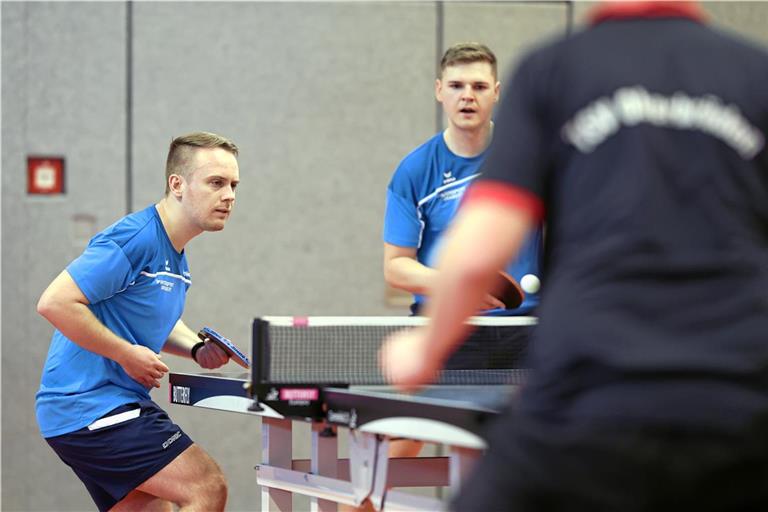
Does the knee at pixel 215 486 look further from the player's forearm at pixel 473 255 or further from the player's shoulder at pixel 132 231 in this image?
the player's forearm at pixel 473 255

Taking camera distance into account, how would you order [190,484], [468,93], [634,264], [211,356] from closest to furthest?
[634,264] → [190,484] → [211,356] → [468,93]

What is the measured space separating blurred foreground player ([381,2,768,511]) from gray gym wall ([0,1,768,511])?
4.89 metres

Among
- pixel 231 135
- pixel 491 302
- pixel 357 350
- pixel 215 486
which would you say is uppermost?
pixel 231 135

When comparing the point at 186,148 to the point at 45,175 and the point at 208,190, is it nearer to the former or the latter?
the point at 208,190

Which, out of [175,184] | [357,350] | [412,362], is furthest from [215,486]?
[412,362]

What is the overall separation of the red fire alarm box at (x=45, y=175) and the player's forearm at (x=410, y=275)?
2.76 metres

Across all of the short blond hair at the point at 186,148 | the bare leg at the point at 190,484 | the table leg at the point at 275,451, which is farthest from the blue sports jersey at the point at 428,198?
the bare leg at the point at 190,484

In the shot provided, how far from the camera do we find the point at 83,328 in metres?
3.71

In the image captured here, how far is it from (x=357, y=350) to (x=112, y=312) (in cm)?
102

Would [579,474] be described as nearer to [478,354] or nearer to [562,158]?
[562,158]

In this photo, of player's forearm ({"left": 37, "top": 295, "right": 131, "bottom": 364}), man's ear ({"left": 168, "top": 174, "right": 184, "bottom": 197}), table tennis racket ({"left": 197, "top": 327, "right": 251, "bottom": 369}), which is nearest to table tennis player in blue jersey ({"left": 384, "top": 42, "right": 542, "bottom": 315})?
table tennis racket ({"left": 197, "top": 327, "right": 251, "bottom": 369})

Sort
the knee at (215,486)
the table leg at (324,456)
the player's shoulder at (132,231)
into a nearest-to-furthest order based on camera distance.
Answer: the table leg at (324,456) < the knee at (215,486) < the player's shoulder at (132,231)

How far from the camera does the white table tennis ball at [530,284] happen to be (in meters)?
4.01

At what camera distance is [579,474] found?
1.55 metres
